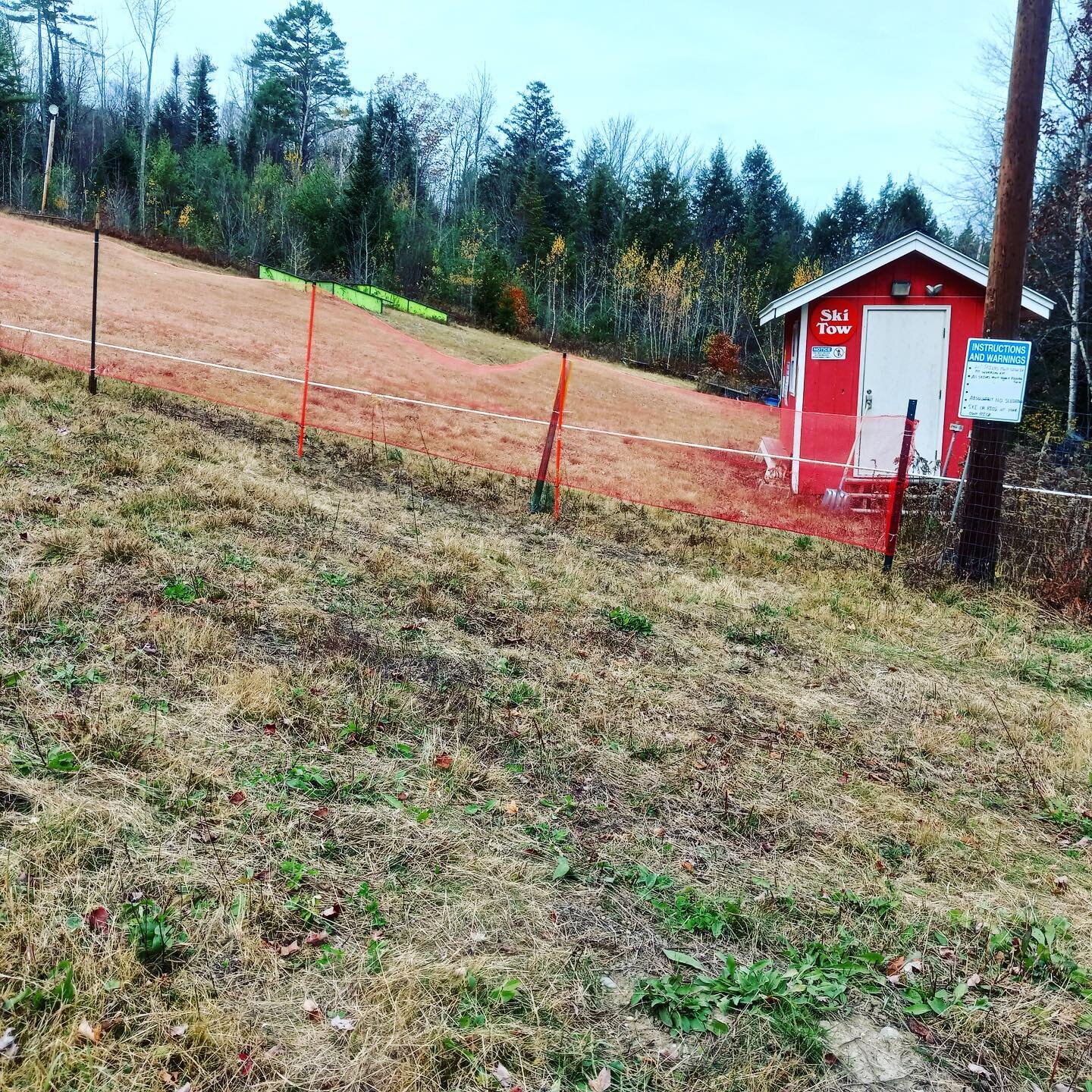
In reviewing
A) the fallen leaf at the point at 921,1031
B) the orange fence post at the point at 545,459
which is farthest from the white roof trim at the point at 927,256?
the fallen leaf at the point at 921,1031

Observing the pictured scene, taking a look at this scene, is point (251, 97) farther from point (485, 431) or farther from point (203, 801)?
point (203, 801)

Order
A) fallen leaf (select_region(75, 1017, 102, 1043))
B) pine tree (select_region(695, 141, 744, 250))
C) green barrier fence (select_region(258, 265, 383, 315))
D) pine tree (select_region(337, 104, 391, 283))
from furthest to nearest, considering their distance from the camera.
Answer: pine tree (select_region(695, 141, 744, 250)), pine tree (select_region(337, 104, 391, 283)), green barrier fence (select_region(258, 265, 383, 315)), fallen leaf (select_region(75, 1017, 102, 1043))

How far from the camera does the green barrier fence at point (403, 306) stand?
33688 millimetres

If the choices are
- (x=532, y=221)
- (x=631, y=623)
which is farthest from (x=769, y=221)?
(x=631, y=623)

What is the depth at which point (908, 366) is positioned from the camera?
12.6 meters

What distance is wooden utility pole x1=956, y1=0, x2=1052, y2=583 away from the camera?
26.0ft

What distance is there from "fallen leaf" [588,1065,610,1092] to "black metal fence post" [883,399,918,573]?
6588mm

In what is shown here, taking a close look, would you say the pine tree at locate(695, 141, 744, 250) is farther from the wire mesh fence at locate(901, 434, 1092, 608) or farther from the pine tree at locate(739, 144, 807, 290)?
the wire mesh fence at locate(901, 434, 1092, 608)

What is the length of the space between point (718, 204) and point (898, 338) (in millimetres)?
50218

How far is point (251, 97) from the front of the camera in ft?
192

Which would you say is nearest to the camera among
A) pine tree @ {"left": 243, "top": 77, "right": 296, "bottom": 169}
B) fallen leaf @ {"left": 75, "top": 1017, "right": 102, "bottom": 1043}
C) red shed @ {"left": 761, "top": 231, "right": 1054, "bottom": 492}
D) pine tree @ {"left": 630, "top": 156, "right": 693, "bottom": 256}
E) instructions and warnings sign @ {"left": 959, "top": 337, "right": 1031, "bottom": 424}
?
fallen leaf @ {"left": 75, "top": 1017, "right": 102, "bottom": 1043}

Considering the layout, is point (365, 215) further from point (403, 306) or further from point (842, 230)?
point (842, 230)

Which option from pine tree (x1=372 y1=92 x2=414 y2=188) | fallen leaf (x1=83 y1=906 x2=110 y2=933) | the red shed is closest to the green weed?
fallen leaf (x1=83 y1=906 x2=110 y2=933)

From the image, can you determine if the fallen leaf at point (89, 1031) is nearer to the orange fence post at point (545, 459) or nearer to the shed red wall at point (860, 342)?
the orange fence post at point (545, 459)
